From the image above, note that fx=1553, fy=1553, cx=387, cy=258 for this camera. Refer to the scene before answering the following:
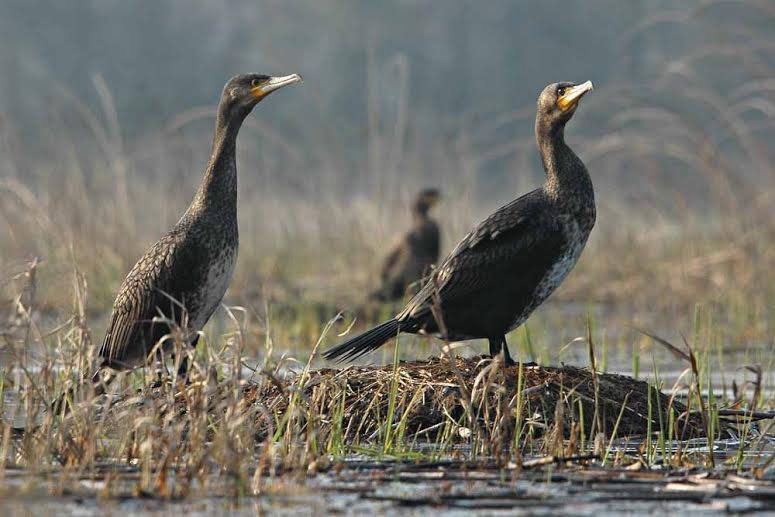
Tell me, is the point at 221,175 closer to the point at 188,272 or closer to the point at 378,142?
the point at 188,272

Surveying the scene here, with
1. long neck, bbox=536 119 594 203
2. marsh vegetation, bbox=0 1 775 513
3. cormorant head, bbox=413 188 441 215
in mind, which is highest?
cormorant head, bbox=413 188 441 215

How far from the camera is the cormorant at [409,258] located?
12422 mm

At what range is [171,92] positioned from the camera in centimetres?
4256

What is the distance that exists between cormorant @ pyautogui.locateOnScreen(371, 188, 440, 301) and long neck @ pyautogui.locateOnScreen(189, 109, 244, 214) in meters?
4.71

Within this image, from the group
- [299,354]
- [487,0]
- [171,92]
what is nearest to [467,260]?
[299,354]

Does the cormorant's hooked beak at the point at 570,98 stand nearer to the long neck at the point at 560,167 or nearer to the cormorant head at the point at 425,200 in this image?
the long neck at the point at 560,167

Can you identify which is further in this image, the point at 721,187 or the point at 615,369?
the point at 721,187

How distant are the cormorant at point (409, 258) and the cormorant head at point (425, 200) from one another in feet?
0.12

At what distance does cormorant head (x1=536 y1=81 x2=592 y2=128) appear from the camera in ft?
23.6

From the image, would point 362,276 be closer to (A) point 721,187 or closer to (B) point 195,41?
(A) point 721,187

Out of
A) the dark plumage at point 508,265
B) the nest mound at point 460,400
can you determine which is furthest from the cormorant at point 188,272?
the dark plumage at point 508,265

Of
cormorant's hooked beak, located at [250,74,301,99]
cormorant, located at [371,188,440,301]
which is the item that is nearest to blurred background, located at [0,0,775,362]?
cormorant, located at [371,188,440,301]

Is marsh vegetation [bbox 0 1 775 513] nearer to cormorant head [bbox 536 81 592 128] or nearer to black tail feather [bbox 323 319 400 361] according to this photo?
black tail feather [bbox 323 319 400 361]

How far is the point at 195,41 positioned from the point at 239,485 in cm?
4123
